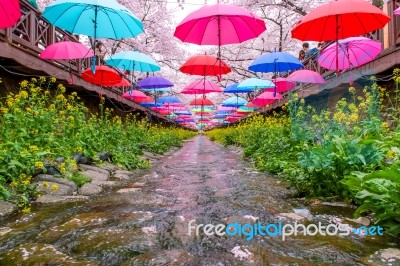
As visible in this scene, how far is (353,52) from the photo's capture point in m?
8.80

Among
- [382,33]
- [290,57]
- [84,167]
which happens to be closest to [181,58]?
[290,57]

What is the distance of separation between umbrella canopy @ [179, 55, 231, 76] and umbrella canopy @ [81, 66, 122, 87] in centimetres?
219

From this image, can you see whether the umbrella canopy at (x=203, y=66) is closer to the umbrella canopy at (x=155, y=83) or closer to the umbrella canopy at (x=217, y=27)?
the umbrella canopy at (x=217, y=27)

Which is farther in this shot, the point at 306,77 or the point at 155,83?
the point at 155,83

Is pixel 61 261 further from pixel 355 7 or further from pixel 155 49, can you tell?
pixel 155 49

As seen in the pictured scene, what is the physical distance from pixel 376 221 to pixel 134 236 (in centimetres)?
216

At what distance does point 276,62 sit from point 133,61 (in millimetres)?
4503

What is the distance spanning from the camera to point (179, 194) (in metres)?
4.93

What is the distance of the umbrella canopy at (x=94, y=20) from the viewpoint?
6.43 m

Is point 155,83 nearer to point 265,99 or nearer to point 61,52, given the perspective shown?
point 265,99

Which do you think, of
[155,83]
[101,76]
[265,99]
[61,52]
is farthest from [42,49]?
[265,99]

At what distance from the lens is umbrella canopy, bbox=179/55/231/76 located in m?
9.80

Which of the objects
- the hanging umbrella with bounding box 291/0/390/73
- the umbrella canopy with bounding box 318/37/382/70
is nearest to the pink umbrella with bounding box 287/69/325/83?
the umbrella canopy with bounding box 318/37/382/70

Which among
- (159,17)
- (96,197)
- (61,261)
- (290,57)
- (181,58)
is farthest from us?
(181,58)
